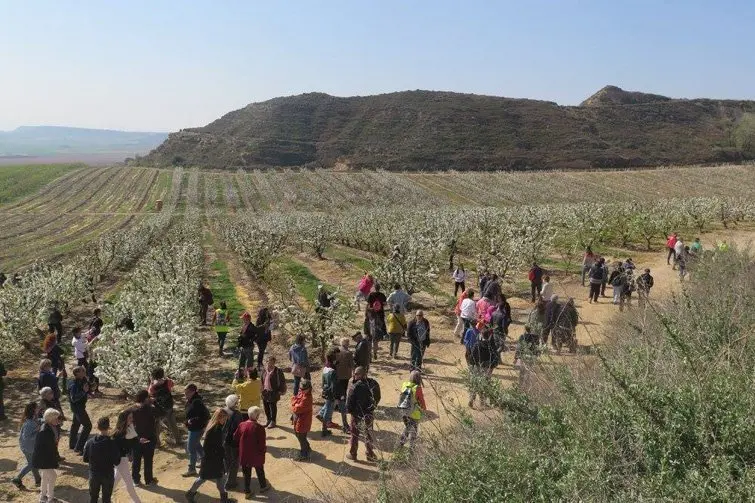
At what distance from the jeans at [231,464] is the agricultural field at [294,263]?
546 mm

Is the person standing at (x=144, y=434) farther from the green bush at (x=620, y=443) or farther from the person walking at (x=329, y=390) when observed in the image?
the green bush at (x=620, y=443)

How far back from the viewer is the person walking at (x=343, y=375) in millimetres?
10527

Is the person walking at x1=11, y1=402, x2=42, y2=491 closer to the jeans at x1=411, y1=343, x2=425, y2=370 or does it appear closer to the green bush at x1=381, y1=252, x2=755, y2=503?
the green bush at x1=381, y1=252, x2=755, y2=503

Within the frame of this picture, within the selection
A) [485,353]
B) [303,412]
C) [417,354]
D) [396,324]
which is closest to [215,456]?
[303,412]

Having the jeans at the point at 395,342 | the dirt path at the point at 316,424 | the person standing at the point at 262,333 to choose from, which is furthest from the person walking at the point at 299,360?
the jeans at the point at 395,342

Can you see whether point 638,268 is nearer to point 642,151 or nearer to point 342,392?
point 342,392

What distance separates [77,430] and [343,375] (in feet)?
16.5

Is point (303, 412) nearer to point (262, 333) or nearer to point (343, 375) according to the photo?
point (343, 375)

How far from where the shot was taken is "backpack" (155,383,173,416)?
32.5ft

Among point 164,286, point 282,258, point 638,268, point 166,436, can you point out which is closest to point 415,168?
point 282,258

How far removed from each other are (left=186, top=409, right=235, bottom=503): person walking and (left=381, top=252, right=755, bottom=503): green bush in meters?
3.11

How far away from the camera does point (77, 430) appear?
10.5m

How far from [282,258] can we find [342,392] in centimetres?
2302

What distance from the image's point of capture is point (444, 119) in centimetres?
12569
